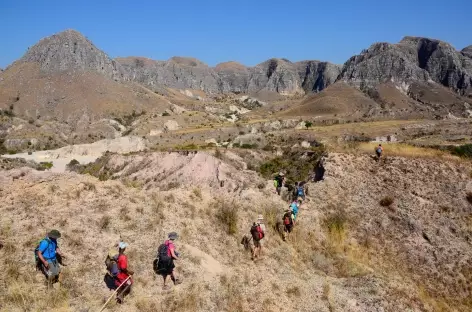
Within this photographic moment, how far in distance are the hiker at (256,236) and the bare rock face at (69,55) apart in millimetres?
131786

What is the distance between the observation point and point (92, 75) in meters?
131

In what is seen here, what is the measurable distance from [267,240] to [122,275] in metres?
7.29

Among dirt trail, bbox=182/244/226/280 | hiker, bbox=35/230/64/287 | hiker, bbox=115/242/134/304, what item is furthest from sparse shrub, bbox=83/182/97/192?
hiker, bbox=115/242/134/304

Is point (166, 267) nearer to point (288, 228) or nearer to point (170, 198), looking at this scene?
point (170, 198)

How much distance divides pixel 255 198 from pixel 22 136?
74.2m

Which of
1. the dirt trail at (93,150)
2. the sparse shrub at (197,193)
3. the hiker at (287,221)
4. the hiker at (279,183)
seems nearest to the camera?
the hiker at (287,221)

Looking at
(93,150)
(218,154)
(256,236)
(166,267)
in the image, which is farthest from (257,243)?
(93,150)

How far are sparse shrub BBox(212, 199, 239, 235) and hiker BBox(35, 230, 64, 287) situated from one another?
717 cm

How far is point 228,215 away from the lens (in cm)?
1650

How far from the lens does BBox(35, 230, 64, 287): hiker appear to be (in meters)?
10.1

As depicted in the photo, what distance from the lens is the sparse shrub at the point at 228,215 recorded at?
52.8ft

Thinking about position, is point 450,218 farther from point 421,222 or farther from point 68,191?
point 68,191

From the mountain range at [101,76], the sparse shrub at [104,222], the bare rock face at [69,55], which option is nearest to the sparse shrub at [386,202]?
the sparse shrub at [104,222]

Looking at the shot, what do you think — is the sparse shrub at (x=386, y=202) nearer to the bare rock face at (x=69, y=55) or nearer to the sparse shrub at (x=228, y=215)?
the sparse shrub at (x=228, y=215)
